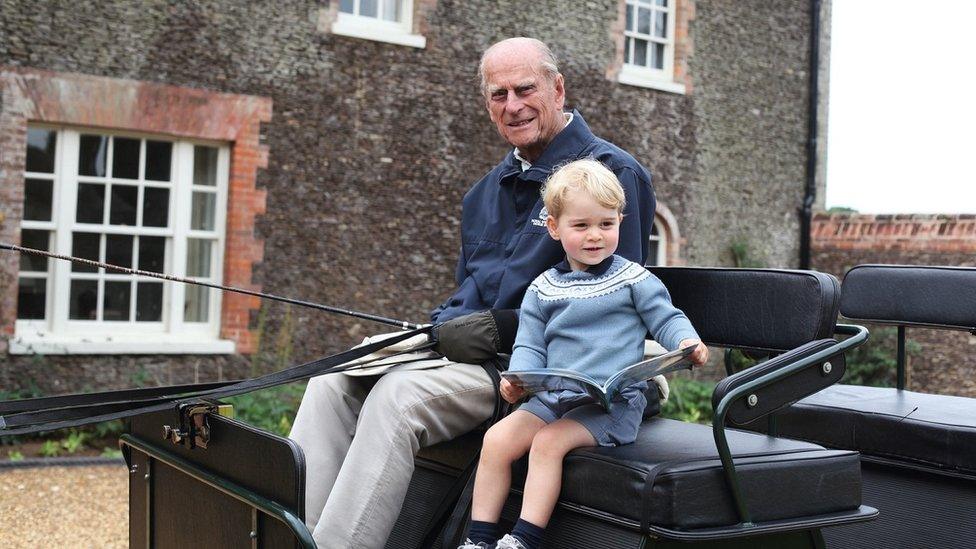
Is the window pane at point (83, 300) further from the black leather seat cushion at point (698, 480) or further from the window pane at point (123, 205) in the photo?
the black leather seat cushion at point (698, 480)

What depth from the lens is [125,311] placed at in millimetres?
8484

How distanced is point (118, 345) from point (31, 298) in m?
0.75

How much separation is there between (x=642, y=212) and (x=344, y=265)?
649cm

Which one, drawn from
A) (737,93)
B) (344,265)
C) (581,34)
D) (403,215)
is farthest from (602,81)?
(344,265)

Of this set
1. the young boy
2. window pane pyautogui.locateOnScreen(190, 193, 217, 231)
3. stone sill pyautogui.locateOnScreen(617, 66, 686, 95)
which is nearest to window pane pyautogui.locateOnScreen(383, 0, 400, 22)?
window pane pyautogui.locateOnScreen(190, 193, 217, 231)

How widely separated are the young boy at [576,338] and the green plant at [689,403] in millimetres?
6094

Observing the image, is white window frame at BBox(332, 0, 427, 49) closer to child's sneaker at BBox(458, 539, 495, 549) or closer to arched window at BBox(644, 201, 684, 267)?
arched window at BBox(644, 201, 684, 267)

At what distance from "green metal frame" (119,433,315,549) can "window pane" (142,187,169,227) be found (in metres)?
5.59

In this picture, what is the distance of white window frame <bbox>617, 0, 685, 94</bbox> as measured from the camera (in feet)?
37.3

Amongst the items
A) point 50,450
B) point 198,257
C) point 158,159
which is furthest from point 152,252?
point 50,450

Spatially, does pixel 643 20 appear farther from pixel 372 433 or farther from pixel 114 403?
pixel 114 403

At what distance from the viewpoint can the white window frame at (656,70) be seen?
37.3 ft

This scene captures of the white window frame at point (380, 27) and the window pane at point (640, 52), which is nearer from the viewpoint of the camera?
the white window frame at point (380, 27)

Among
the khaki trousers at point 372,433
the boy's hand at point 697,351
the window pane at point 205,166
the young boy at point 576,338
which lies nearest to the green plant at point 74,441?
the window pane at point 205,166
